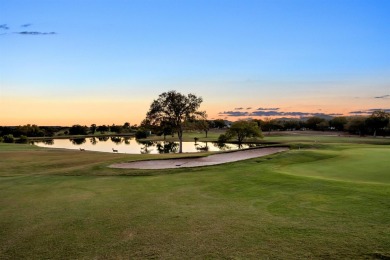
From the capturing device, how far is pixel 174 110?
57.2 metres

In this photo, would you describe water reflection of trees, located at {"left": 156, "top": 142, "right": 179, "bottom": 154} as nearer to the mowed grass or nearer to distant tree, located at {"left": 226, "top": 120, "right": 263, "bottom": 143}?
distant tree, located at {"left": 226, "top": 120, "right": 263, "bottom": 143}

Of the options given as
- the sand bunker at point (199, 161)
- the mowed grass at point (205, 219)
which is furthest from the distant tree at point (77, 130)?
the mowed grass at point (205, 219)

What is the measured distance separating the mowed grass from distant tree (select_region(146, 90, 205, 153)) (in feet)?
140

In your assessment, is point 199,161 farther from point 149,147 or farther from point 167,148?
point 149,147

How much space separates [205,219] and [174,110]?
49545 mm

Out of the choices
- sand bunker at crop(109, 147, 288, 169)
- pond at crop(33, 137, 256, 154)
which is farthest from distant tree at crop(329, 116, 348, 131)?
sand bunker at crop(109, 147, 288, 169)

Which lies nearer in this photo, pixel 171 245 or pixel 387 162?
pixel 171 245

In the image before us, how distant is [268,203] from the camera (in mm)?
9352

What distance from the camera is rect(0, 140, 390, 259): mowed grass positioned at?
6332 mm

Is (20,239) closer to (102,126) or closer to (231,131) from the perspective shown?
(231,131)

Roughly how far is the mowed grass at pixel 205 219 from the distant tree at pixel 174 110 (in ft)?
140

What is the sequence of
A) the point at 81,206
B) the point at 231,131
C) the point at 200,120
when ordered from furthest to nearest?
the point at 231,131 < the point at 200,120 < the point at 81,206

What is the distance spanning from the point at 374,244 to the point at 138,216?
547 cm

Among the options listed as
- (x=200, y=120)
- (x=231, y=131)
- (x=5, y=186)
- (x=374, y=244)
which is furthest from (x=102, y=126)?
(x=374, y=244)
